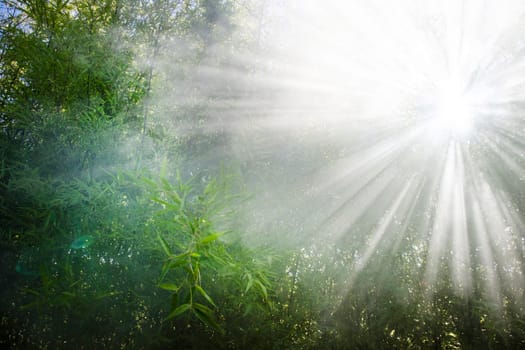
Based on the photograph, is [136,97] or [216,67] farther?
[216,67]

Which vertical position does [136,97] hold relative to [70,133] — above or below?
above

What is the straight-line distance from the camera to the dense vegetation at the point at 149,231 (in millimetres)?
1832

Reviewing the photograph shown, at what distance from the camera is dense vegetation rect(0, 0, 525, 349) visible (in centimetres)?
183

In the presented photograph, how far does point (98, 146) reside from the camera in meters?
1.96

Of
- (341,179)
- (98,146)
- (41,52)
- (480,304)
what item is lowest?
(480,304)

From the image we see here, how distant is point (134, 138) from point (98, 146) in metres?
0.23

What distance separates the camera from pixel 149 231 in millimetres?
1969

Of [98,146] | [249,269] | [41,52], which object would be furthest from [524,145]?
[41,52]

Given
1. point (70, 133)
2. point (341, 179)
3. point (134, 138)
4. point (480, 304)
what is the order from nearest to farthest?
point (70, 133)
point (134, 138)
point (480, 304)
point (341, 179)

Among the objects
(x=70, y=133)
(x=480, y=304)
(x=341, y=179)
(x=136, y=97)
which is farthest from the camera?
(x=341, y=179)

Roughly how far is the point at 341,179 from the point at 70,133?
1.93 metres

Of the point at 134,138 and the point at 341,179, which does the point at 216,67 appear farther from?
the point at 341,179

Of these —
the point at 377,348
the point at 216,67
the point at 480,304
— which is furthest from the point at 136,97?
the point at 480,304

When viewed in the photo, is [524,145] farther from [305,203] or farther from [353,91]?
[305,203]
